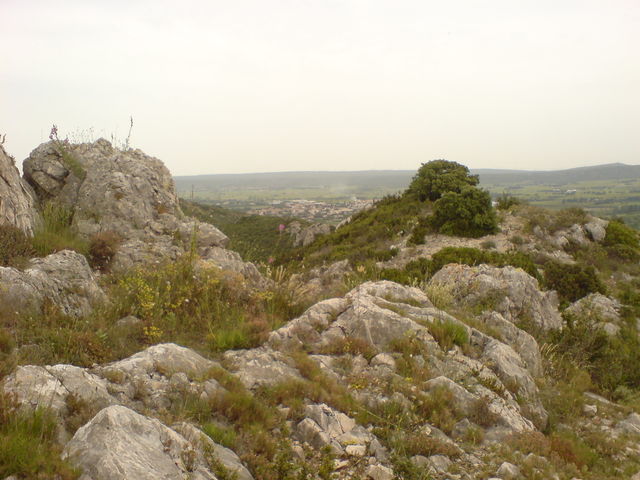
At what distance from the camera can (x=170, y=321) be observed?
5805 mm

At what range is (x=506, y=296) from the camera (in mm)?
9602

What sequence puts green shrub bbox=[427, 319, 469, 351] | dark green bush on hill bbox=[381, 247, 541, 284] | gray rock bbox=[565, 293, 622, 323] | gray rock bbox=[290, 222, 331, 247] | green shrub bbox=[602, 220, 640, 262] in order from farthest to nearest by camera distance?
gray rock bbox=[290, 222, 331, 247], green shrub bbox=[602, 220, 640, 262], dark green bush on hill bbox=[381, 247, 541, 284], gray rock bbox=[565, 293, 622, 323], green shrub bbox=[427, 319, 469, 351]

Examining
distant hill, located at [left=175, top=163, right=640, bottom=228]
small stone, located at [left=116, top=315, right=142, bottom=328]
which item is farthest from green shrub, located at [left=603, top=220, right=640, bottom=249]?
distant hill, located at [left=175, top=163, right=640, bottom=228]

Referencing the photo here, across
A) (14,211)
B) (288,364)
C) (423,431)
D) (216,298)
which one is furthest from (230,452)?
(14,211)

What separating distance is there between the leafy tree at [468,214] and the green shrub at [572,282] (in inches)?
233

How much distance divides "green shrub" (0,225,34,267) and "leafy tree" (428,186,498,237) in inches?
704

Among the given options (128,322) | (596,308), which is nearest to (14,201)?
(128,322)

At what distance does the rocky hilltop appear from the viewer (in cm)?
334

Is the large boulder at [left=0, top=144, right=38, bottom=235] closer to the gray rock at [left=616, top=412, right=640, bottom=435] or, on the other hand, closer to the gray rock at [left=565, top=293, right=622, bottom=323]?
the gray rock at [left=616, top=412, right=640, bottom=435]

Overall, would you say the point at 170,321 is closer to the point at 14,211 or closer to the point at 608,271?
the point at 14,211

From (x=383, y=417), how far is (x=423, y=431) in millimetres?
440

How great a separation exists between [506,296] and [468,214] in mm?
11400

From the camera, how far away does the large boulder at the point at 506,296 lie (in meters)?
9.39

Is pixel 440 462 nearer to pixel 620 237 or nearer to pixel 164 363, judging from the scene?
pixel 164 363
